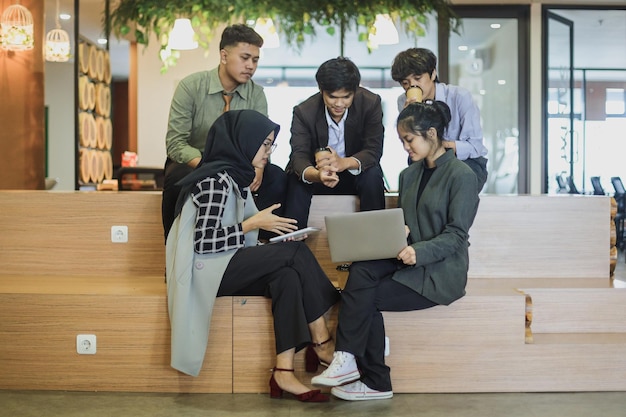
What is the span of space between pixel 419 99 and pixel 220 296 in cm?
132

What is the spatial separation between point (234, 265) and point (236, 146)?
1.51 ft

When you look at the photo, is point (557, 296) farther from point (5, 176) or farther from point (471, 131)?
point (5, 176)

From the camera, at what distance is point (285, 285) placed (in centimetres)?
314

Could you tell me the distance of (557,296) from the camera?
3.50 metres

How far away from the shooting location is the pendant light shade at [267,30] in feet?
21.0

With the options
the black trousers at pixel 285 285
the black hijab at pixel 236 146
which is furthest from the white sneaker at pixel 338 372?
the black hijab at pixel 236 146

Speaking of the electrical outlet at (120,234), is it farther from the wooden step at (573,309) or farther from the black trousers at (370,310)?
the wooden step at (573,309)

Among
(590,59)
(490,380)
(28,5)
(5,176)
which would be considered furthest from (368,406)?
(590,59)

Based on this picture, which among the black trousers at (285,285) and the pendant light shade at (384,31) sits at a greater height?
the pendant light shade at (384,31)

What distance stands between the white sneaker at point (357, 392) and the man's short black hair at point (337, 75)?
131cm

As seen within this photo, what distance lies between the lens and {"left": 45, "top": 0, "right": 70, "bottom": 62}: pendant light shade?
6656mm

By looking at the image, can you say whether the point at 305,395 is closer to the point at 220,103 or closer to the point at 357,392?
the point at 357,392

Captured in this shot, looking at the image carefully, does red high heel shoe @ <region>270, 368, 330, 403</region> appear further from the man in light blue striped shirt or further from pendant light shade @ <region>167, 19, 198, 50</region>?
pendant light shade @ <region>167, 19, 198, 50</region>

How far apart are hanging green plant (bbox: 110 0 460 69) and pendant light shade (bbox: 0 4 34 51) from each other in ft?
4.73
